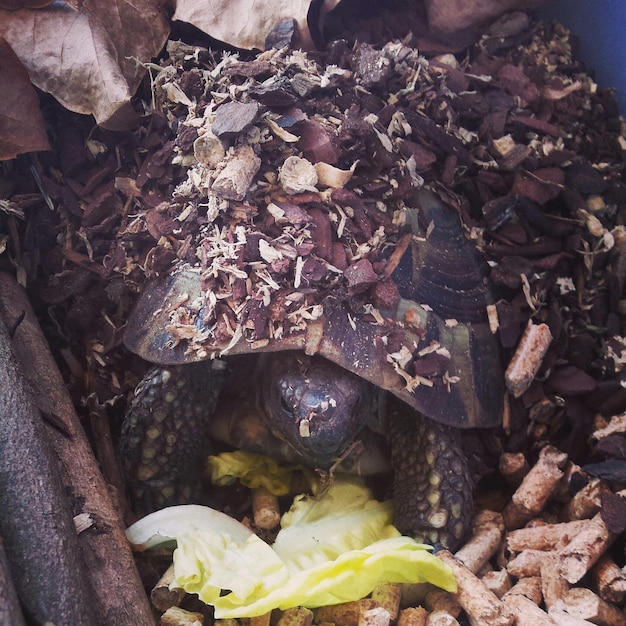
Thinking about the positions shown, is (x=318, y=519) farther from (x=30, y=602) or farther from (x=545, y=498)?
(x=30, y=602)

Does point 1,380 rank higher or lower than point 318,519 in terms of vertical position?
higher

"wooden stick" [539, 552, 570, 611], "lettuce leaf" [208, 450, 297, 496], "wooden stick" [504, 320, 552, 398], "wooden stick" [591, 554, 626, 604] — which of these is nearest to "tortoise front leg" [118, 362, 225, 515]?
"lettuce leaf" [208, 450, 297, 496]

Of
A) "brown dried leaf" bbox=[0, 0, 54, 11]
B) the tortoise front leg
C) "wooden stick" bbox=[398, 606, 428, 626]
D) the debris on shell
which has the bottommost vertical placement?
the tortoise front leg

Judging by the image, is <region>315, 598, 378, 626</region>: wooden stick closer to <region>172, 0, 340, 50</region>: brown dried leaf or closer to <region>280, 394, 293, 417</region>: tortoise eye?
<region>280, 394, 293, 417</region>: tortoise eye

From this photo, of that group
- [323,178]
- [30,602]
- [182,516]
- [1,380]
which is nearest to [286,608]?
[182,516]

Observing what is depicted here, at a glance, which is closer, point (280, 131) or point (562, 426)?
point (280, 131)

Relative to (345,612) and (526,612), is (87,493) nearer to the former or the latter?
(345,612)

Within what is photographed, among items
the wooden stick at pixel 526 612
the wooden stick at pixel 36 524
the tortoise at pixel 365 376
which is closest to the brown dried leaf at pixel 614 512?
the wooden stick at pixel 526 612
